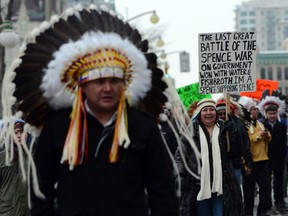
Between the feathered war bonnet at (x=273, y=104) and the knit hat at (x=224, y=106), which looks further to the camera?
the feathered war bonnet at (x=273, y=104)

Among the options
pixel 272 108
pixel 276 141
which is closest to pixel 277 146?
pixel 276 141

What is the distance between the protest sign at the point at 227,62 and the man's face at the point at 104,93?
6664 millimetres

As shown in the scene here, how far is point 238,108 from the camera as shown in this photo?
12.0 metres

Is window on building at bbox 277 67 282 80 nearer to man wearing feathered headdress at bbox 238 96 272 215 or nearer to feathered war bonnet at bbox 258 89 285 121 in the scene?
feathered war bonnet at bbox 258 89 285 121

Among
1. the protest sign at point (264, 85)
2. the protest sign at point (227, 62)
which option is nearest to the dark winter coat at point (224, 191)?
the protest sign at point (227, 62)

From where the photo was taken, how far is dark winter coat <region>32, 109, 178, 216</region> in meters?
4.69

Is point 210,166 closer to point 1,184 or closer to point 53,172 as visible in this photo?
point 1,184

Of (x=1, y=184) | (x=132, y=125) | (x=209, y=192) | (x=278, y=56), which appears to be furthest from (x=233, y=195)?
(x=278, y=56)

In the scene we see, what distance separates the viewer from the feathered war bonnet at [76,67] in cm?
483

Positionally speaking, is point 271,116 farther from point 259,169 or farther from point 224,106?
point 224,106

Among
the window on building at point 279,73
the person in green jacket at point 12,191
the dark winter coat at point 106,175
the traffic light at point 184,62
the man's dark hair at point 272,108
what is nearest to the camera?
the dark winter coat at point 106,175

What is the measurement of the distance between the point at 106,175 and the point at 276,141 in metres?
10.5

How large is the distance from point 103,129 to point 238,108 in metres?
7.32

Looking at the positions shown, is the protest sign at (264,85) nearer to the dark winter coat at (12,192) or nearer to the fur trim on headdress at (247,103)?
the fur trim on headdress at (247,103)
